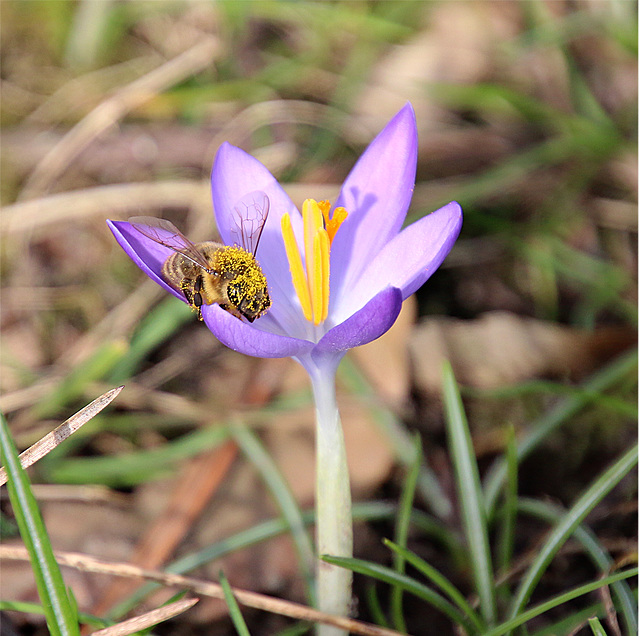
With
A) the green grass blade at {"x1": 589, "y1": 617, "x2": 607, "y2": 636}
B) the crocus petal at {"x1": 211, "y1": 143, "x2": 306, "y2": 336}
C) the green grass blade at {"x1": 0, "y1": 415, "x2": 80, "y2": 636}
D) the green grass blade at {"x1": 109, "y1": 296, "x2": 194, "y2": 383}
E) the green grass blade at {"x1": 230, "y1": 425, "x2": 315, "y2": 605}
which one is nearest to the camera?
the green grass blade at {"x1": 0, "y1": 415, "x2": 80, "y2": 636}

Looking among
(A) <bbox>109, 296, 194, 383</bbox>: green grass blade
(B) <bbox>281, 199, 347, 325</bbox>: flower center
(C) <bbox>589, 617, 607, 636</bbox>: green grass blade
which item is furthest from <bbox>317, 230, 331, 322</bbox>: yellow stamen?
(A) <bbox>109, 296, 194, 383</bbox>: green grass blade

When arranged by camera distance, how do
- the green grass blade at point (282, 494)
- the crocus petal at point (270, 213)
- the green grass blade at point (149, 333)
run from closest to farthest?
the crocus petal at point (270, 213) < the green grass blade at point (282, 494) < the green grass blade at point (149, 333)

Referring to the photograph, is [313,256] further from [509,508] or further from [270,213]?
[509,508]

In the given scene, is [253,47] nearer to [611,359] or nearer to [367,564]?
[611,359]

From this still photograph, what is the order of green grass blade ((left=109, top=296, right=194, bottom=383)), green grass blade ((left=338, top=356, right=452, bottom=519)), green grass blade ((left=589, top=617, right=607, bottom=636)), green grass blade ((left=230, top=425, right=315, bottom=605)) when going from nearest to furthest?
green grass blade ((left=589, top=617, right=607, bottom=636)) < green grass blade ((left=230, top=425, right=315, bottom=605)) < green grass blade ((left=338, top=356, right=452, bottom=519)) < green grass blade ((left=109, top=296, right=194, bottom=383))

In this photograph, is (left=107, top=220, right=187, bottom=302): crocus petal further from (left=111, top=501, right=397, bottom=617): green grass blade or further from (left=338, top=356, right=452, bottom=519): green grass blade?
(left=338, top=356, right=452, bottom=519): green grass blade

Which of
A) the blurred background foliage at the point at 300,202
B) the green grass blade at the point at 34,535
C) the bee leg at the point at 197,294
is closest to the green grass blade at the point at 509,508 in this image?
the blurred background foliage at the point at 300,202

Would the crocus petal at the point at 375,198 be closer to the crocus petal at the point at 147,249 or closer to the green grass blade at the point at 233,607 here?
the crocus petal at the point at 147,249
